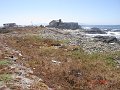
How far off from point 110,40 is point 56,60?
22283 mm

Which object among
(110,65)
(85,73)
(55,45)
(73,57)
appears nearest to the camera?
(85,73)

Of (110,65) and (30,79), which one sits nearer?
(30,79)

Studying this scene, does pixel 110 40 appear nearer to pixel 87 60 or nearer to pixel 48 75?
pixel 87 60

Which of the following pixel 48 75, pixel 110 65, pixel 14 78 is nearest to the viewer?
pixel 14 78

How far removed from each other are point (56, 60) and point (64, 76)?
6.53 meters

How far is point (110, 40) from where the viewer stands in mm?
45156

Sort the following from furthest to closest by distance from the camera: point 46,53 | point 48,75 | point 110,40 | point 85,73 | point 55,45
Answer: point 110,40
point 55,45
point 46,53
point 85,73
point 48,75

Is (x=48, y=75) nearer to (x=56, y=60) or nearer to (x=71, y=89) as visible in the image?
(x=71, y=89)

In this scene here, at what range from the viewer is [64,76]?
18125 millimetres

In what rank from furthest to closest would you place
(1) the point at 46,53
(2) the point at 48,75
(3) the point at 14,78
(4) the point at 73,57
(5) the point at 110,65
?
(1) the point at 46,53
(4) the point at 73,57
(5) the point at 110,65
(2) the point at 48,75
(3) the point at 14,78

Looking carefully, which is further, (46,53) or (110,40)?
(110,40)

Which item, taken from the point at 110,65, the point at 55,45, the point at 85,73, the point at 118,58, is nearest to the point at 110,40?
the point at 55,45

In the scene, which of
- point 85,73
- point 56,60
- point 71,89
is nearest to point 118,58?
point 56,60

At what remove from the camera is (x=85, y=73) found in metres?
19.5
